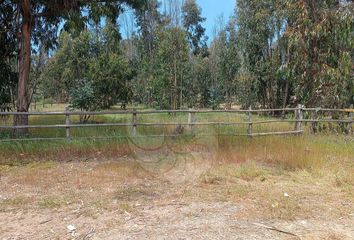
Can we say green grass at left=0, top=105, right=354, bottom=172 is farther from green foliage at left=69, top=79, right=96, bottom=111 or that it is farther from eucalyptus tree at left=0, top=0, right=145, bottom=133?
green foliage at left=69, top=79, right=96, bottom=111

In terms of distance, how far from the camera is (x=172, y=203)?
4.91m

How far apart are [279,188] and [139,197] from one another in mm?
2206

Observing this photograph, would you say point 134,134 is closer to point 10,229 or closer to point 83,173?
point 83,173

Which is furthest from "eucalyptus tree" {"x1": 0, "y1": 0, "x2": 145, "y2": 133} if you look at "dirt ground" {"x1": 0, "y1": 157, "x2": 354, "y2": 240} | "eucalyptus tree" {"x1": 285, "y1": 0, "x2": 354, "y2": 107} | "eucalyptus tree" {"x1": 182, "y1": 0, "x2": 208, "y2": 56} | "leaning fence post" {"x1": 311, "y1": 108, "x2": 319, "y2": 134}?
"eucalyptus tree" {"x1": 182, "y1": 0, "x2": 208, "y2": 56}

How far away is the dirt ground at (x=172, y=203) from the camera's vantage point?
396 cm

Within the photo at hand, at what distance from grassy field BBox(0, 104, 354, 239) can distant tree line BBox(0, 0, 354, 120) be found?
4336 millimetres

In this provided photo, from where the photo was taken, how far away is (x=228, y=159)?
25.1ft

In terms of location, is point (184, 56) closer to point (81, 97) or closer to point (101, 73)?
point (101, 73)

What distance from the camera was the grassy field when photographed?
4039 millimetres

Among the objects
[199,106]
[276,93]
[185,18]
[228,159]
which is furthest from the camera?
[185,18]

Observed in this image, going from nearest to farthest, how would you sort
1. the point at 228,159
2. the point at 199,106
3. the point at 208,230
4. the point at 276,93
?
the point at 208,230 < the point at 228,159 < the point at 276,93 < the point at 199,106

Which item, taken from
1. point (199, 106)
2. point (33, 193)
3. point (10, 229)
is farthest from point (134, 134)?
point (199, 106)

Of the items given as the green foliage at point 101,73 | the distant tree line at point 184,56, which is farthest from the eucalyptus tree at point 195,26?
the green foliage at point 101,73

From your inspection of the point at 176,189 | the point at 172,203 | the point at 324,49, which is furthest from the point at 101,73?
the point at 172,203
